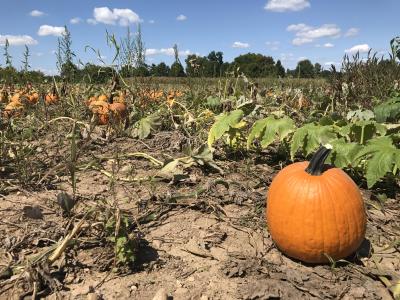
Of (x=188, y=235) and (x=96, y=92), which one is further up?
(x=96, y=92)

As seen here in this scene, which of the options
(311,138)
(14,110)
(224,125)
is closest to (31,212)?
(224,125)

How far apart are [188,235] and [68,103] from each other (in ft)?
11.3

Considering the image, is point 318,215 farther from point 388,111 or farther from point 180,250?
point 388,111

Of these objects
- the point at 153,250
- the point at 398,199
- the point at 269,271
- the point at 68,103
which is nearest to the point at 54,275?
the point at 153,250

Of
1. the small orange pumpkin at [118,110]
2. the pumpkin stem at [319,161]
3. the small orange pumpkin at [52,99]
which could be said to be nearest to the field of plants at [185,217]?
the pumpkin stem at [319,161]

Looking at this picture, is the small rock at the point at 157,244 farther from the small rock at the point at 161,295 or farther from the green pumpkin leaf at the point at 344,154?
the green pumpkin leaf at the point at 344,154

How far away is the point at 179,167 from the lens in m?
3.40

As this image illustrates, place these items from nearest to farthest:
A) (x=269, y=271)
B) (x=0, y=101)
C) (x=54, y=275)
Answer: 1. (x=54, y=275)
2. (x=269, y=271)
3. (x=0, y=101)

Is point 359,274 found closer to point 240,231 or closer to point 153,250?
point 240,231

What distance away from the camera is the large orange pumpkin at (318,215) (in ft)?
7.35

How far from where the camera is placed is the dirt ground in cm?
198

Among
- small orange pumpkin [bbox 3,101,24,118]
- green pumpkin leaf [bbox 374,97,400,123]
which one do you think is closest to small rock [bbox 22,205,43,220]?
small orange pumpkin [bbox 3,101,24,118]

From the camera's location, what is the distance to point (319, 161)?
2322mm

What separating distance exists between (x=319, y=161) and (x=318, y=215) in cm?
28
